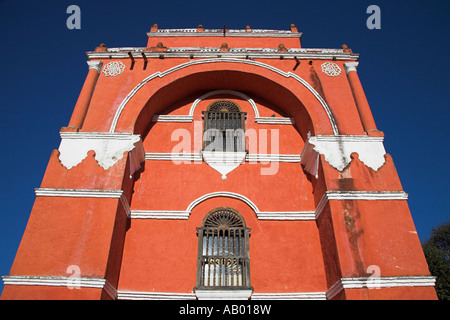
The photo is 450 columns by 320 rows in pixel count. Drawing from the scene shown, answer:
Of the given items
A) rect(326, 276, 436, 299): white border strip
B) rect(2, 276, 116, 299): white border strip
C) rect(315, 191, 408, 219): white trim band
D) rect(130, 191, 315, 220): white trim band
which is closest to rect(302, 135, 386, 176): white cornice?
rect(315, 191, 408, 219): white trim band

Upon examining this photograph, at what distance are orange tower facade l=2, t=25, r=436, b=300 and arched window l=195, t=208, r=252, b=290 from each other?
3 cm

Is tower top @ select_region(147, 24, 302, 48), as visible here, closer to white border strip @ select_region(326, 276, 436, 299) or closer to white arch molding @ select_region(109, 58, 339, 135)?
white arch molding @ select_region(109, 58, 339, 135)

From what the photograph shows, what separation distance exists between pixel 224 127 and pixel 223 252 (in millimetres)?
3649

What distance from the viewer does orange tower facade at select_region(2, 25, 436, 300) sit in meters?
6.57

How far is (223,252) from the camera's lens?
7.88 m

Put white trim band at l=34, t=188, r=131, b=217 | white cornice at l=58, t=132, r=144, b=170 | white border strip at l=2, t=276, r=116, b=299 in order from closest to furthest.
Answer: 1. white border strip at l=2, t=276, r=116, b=299
2. white trim band at l=34, t=188, r=131, b=217
3. white cornice at l=58, t=132, r=144, b=170

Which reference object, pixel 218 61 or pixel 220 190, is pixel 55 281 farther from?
pixel 218 61

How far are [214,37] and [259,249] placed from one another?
7.91 meters

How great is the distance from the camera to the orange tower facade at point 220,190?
657 centimetres

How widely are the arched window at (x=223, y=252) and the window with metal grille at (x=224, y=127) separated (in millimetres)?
1897

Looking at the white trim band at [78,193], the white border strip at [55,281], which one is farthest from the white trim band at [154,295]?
the white trim band at [78,193]
